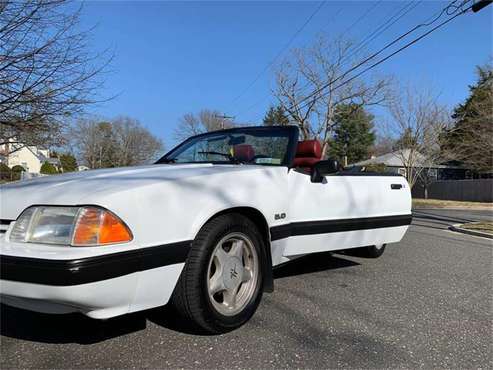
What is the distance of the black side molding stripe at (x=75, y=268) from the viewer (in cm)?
220

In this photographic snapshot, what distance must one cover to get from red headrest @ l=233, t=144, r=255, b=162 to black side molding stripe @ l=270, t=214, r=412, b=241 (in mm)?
763

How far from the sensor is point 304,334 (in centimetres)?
299

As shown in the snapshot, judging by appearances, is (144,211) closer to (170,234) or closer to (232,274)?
(170,234)

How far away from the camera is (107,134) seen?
7206 cm

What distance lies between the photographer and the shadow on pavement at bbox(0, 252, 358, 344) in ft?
9.32

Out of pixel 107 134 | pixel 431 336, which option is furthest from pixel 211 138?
pixel 107 134

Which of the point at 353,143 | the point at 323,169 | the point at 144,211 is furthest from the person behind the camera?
the point at 353,143

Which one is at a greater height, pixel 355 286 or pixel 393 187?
Answer: pixel 393 187

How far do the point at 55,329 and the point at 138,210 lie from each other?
120 cm

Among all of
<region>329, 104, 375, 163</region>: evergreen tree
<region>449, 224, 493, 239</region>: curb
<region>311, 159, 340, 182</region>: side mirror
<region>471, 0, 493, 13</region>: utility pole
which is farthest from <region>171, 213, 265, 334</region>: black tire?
<region>329, 104, 375, 163</region>: evergreen tree

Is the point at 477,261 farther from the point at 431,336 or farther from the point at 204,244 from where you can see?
the point at 204,244

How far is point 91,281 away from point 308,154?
274cm

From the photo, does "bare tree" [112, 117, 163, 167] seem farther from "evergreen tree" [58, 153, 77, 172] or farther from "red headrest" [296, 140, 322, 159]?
"red headrest" [296, 140, 322, 159]

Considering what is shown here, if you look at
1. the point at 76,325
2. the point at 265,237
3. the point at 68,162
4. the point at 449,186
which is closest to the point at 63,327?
the point at 76,325
